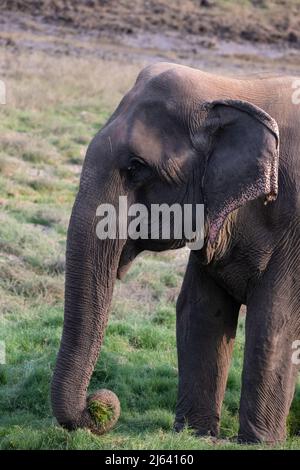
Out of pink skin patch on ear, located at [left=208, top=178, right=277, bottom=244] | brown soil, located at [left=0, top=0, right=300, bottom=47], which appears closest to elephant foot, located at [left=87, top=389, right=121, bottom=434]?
pink skin patch on ear, located at [left=208, top=178, right=277, bottom=244]

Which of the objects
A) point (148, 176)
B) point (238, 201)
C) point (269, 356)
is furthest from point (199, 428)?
point (148, 176)

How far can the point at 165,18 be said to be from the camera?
95.6 ft

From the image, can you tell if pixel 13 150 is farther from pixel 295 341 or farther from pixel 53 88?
pixel 295 341

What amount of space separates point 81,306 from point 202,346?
1462 mm

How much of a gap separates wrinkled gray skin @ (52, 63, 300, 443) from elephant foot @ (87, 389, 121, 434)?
53 millimetres

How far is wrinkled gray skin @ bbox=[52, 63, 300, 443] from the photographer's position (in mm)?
5844

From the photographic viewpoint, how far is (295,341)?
21.6ft

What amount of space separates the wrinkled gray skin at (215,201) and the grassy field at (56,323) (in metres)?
0.38

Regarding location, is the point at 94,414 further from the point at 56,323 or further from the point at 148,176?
the point at 56,323

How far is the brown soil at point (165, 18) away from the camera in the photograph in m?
28.7

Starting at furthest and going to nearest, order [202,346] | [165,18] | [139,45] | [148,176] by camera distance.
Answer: [165,18], [139,45], [202,346], [148,176]

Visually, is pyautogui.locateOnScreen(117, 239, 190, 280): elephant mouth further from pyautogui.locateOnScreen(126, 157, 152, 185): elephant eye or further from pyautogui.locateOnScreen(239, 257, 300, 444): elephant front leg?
pyautogui.locateOnScreen(239, 257, 300, 444): elephant front leg

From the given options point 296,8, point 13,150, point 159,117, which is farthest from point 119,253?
point 296,8
